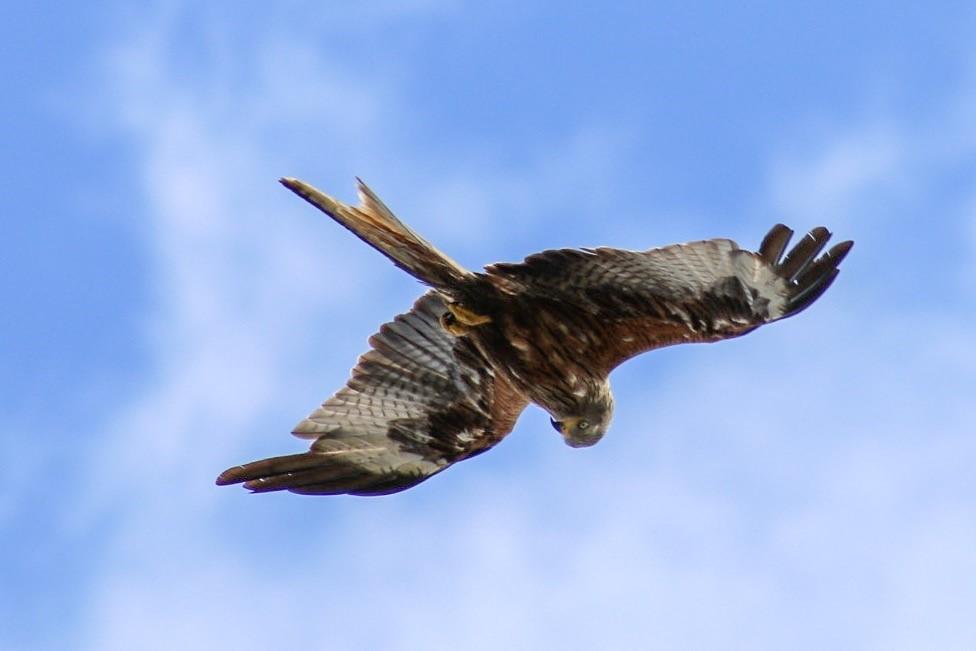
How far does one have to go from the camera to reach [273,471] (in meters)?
11.3

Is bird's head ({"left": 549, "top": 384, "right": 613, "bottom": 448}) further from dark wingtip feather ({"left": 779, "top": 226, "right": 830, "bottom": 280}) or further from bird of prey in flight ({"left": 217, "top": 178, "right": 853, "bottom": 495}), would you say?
dark wingtip feather ({"left": 779, "top": 226, "right": 830, "bottom": 280})

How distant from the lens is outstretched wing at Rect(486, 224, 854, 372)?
997 cm

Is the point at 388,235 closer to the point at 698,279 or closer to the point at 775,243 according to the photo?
the point at 698,279

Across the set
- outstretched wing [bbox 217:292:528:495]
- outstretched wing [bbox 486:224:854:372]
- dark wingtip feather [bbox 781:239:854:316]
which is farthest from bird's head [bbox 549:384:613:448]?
dark wingtip feather [bbox 781:239:854:316]

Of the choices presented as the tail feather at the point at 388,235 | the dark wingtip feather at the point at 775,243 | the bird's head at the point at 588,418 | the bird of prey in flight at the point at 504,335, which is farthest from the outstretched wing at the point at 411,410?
the dark wingtip feather at the point at 775,243

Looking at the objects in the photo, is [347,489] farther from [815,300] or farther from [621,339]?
[815,300]

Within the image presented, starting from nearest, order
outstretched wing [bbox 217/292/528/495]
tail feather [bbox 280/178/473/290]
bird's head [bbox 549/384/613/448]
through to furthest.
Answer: tail feather [bbox 280/178/473/290], bird's head [bbox 549/384/613/448], outstretched wing [bbox 217/292/528/495]

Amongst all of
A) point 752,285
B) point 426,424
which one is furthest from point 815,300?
point 426,424

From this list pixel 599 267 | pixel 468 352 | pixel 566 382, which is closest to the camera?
pixel 599 267

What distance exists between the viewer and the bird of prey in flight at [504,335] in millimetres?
10070

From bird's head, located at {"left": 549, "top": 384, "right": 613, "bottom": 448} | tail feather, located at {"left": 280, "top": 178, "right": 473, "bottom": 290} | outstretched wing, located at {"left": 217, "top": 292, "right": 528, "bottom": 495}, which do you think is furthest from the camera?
outstretched wing, located at {"left": 217, "top": 292, "right": 528, "bottom": 495}

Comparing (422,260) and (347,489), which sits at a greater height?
(422,260)

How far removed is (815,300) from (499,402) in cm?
277

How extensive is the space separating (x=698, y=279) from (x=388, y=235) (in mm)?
2005
